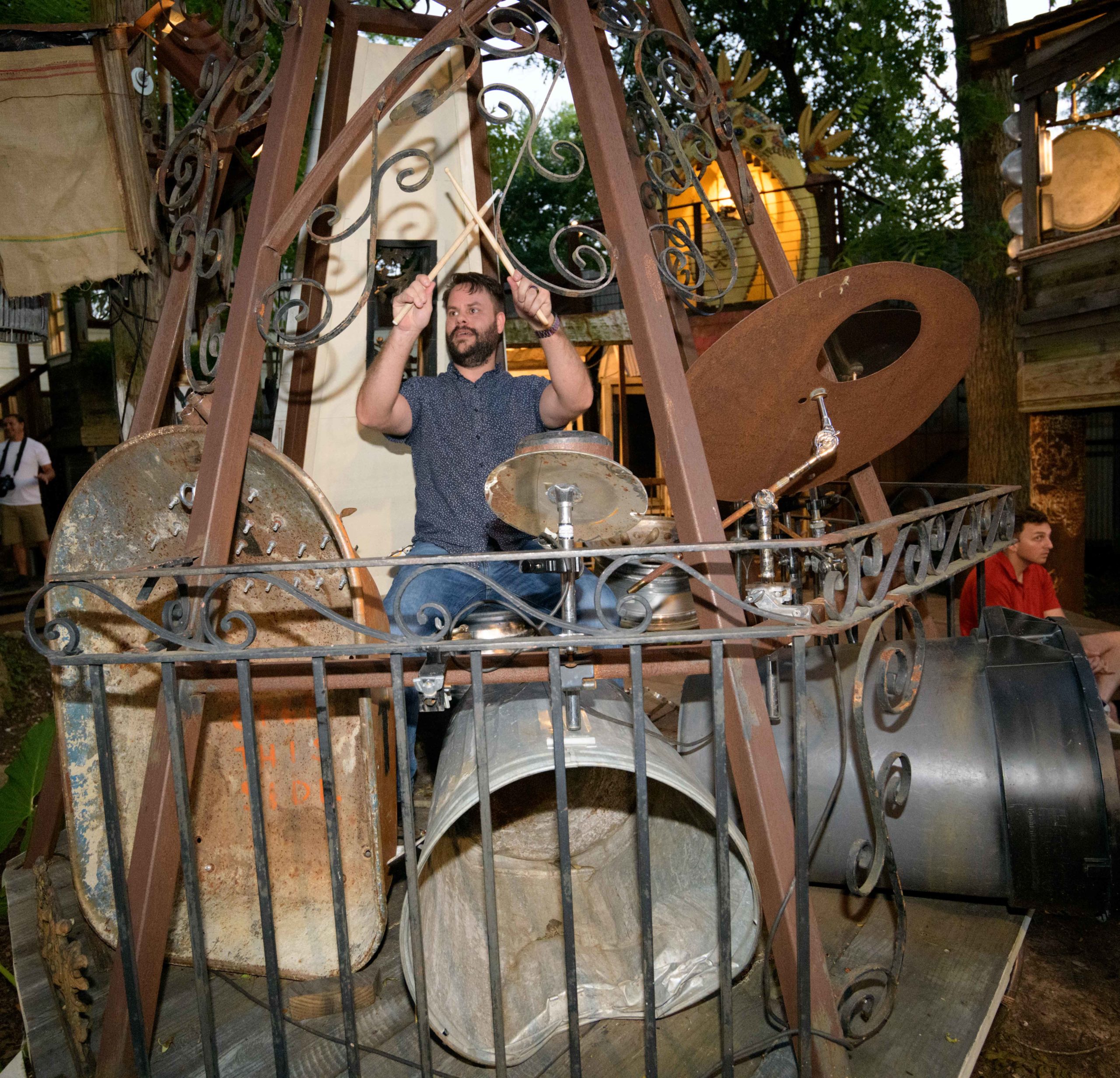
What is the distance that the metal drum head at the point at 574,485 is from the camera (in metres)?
1.97

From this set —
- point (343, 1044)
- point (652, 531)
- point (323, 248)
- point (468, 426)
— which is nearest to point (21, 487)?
point (323, 248)

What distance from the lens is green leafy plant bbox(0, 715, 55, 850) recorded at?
3424mm

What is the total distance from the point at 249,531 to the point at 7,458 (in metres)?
8.47

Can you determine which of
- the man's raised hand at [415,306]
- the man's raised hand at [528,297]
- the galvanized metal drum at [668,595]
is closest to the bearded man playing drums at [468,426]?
the man's raised hand at [415,306]

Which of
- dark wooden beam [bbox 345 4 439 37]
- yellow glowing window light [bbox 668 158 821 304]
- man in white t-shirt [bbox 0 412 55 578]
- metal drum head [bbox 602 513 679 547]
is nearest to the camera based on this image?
dark wooden beam [bbox 345 4 439 37]

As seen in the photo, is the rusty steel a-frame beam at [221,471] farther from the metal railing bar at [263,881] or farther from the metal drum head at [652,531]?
the metal drum head at [652,531]

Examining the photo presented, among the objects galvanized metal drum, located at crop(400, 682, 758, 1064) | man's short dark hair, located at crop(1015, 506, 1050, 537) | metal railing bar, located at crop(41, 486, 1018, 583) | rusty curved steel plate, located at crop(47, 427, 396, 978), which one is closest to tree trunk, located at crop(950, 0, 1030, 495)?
man's short dark hair, located at crop(1015, 506, 1050, 537)

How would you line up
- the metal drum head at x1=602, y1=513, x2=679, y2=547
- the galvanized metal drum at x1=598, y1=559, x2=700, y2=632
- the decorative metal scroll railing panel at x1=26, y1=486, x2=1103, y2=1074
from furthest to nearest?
1. the metal drum head at x1=602, y1=513, x2=679, y2=547
2. the galvanized metal drum at x1=598, y1=559, x2=700, y2=632
3. the decorative metal scroll railing panel at x1=26, y1=486, x2=1103, y2=1074

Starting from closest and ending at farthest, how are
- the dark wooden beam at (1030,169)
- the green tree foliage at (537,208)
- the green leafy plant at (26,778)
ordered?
the green leafy plant at (26,778) < the dark wooden beam at (1030,169) < the green tree foliage at (537,208)

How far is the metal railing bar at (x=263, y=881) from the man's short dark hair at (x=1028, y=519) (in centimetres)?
425

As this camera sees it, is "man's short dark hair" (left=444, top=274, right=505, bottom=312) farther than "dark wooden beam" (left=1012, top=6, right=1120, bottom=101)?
No

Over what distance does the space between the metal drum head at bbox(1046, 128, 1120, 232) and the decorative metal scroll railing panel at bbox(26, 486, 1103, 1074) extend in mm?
7230

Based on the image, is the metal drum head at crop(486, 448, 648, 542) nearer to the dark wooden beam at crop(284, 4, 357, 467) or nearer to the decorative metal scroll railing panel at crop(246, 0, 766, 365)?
the decorative metal scroll railing panel at crop(246, 0, 766, 365)

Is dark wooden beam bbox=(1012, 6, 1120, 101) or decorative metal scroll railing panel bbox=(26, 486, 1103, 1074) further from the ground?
dark wooden beam bbox=(1012, 6, 1120, 101)
